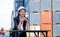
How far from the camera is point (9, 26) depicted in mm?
3471

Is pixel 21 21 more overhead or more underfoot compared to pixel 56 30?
more overhead

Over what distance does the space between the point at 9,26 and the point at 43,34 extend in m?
0.67

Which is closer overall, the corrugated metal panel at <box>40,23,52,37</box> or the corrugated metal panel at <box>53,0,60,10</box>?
the corrugated metal panel at <box>40,23,52,37</box>

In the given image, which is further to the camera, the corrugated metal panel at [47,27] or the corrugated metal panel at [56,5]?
the corrugated metal panel at [56,5]

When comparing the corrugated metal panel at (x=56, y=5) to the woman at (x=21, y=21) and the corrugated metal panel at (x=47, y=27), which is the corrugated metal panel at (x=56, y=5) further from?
the woman at (x=21, y=21)

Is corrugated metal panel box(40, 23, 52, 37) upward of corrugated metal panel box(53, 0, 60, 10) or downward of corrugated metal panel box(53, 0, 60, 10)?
downward

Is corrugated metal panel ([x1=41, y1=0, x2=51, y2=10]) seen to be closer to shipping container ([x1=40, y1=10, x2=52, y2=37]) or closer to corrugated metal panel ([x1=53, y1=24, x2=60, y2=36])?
shipping container ([x1=40, y1=10, x2=52, y2=37])

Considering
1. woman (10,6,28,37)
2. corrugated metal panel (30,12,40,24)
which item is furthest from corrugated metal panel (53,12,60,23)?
woman (10,6,28,37)

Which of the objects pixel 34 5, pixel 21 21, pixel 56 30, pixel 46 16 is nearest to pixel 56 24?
pixel 56 30

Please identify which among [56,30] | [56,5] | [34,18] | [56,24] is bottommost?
[56,30]

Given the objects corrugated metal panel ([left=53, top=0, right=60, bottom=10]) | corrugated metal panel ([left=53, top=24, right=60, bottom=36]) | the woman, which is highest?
corrugated metal panel ([left=53, top=0, right=60, bottom=10])

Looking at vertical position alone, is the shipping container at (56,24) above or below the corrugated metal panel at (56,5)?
below

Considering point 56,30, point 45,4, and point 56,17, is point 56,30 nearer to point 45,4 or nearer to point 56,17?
point 56,17

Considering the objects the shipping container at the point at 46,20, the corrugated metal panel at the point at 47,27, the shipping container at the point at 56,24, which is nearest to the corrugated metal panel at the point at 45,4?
the shipping container at the point at 46,20
